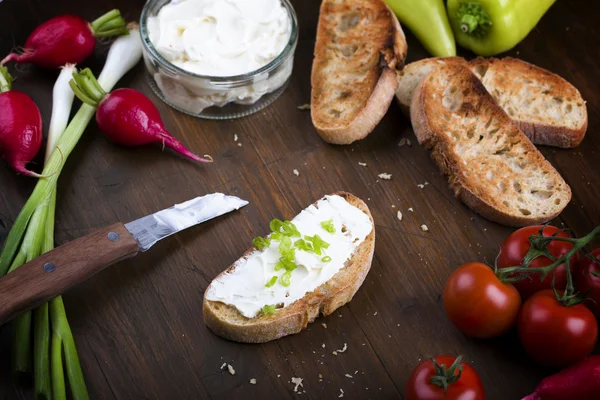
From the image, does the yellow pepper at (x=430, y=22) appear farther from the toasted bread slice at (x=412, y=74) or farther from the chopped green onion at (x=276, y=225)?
the chopped green onion at (x=276, y=225)

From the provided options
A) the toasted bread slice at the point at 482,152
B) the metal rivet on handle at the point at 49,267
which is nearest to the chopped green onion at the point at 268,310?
the metal rivet on handle at the point at 49,267

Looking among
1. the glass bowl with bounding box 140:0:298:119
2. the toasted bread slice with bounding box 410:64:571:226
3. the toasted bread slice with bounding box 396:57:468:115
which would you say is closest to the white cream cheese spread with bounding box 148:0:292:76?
the glass bowl with bounding box 140:0:298:119

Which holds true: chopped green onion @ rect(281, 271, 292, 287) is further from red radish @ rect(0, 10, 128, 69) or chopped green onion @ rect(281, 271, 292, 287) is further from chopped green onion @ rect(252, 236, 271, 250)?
red radish @ rect(0, 10, 128, 69)

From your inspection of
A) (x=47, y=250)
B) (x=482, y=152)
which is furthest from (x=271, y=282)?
(x=482, y=152)

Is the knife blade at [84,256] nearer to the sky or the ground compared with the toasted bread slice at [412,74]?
nearer to the ground

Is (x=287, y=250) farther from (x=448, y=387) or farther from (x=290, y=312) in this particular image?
(x=448, y=387)
